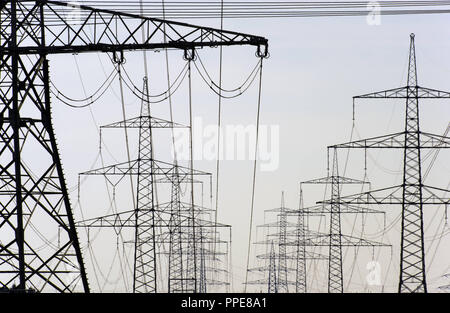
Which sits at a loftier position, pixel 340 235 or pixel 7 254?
pixel 340 235

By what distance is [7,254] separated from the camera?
105 ft
